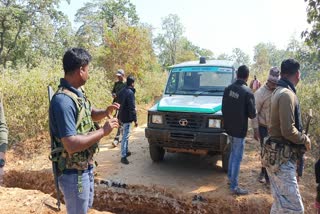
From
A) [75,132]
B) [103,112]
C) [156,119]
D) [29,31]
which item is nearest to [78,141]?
[75,132]

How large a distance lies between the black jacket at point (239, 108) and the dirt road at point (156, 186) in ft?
3.65

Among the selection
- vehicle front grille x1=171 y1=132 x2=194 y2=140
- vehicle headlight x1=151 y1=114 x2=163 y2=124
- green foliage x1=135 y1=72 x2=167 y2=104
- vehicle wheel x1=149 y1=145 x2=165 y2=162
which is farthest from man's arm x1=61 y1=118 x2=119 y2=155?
green foliage x1=135 y1=72 x2=167 y2=104

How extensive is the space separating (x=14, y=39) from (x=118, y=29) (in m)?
9.32

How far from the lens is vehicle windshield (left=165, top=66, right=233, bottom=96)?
6.16 meters

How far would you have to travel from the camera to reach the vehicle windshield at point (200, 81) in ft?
20.2

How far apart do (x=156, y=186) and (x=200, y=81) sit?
239 cm

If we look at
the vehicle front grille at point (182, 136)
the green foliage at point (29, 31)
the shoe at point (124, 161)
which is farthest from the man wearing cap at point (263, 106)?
the green foliage at point (29, 31)

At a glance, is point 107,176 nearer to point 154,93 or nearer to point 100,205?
point 100,205

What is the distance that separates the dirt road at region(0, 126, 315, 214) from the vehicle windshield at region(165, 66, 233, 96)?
158 centimetres

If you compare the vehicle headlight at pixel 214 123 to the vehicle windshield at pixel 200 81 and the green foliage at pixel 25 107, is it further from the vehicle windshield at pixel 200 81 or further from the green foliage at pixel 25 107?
the green foliage at pixel 25 107

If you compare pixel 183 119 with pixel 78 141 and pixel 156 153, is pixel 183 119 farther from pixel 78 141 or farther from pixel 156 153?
pixel 78 141

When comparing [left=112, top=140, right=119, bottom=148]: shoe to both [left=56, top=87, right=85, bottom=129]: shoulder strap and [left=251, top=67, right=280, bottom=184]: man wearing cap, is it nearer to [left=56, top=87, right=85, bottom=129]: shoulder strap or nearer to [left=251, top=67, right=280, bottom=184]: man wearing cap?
[left=251, top=67, right=280, bottom=184]: man wearing cap

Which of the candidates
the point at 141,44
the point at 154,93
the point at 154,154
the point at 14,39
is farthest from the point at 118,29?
the point at 154,154

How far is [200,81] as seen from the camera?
20.8 ft
